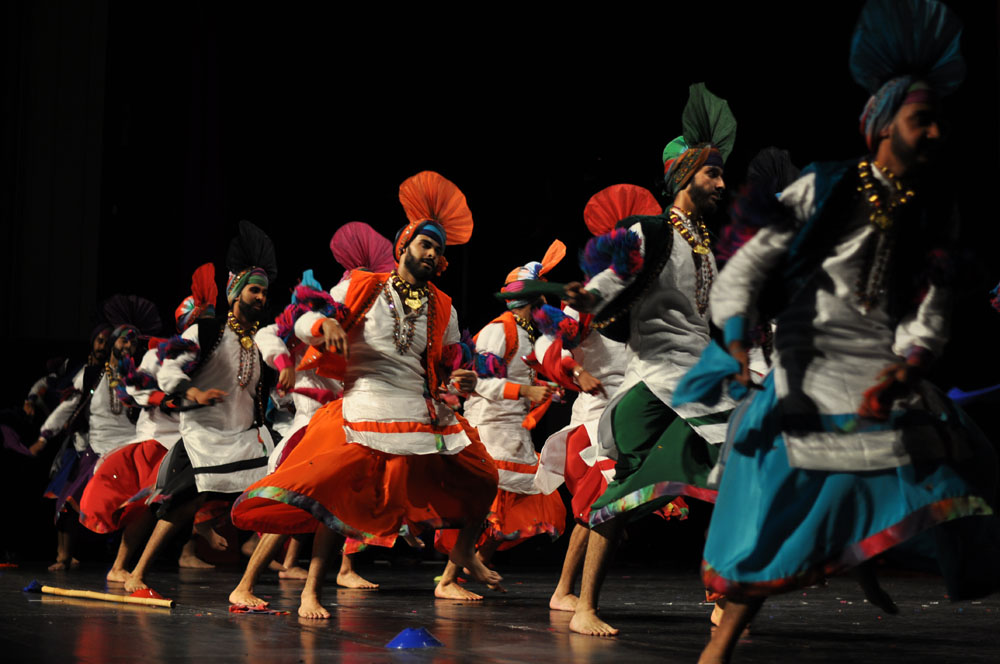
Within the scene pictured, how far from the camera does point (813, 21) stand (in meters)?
8.05

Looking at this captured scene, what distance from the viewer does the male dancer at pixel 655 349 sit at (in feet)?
13.8

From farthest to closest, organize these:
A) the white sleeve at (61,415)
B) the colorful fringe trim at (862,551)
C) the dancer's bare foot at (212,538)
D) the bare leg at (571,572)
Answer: the white sleeve at (61,415)
the dancer's bare foot at (212,538)
the bare leg at (571,572)
the colorful fringe trim at (862,551)

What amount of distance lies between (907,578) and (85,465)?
5518 millimetres

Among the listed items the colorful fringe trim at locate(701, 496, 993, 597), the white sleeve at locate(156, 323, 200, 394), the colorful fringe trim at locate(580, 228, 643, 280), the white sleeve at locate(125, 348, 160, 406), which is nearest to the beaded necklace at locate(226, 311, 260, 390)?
the white sleeve at locate(156, 323, 200, 394)

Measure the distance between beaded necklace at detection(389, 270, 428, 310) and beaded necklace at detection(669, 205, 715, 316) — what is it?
1.31m

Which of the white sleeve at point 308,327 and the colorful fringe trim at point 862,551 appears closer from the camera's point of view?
the colorful fringe trim at point 862,551

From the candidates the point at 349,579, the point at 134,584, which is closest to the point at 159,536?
the point at 134,584

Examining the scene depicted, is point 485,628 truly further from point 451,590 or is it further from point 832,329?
point 832,329

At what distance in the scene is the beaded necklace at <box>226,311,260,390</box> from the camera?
6.80 metres

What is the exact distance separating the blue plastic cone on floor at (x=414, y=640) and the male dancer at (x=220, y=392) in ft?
8.50

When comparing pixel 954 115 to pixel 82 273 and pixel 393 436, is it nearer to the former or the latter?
pixel 393 436

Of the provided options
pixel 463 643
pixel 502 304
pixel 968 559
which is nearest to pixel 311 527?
pixel 463 643

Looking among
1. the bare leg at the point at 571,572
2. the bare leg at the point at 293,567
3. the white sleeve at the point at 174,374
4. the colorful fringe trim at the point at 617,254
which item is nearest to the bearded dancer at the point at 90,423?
the bare leg at the point at 293,567

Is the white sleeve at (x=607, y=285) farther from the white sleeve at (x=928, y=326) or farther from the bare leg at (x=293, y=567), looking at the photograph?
the bare leg at (x=293, y=567)
